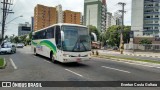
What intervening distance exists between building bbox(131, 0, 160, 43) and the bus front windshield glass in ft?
301

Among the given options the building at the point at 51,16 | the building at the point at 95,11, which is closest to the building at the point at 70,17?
the building at the point at 51,16

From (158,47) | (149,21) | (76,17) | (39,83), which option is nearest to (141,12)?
(149,21)

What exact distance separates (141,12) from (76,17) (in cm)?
3281

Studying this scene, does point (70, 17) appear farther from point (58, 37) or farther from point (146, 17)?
point (58, 37)

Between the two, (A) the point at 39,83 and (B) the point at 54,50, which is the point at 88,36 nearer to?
(B) the point at 54,50

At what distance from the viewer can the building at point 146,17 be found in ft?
351

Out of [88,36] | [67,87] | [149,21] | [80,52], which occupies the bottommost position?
[67,87]

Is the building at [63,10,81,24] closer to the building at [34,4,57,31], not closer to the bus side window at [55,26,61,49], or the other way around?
the building at [34,4,57,31]

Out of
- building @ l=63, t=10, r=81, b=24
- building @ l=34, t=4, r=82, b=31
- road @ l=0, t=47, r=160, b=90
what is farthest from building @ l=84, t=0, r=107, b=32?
road @ l=0, t=47, r=160, b=90

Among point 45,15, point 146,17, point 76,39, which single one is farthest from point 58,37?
point 146,17

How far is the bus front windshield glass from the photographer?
57.0 ft

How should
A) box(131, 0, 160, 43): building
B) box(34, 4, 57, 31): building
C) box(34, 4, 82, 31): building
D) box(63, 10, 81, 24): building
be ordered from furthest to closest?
box(131, 0, 160, 43): building < box(63, 10, 81, 24): building < box(34, 4, 82, 31): building < box(34, 4, 57, 31): building

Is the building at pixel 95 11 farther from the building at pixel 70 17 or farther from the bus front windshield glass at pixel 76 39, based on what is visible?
the bus front windshield glass at pixel 76 39

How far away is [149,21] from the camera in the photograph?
108m
